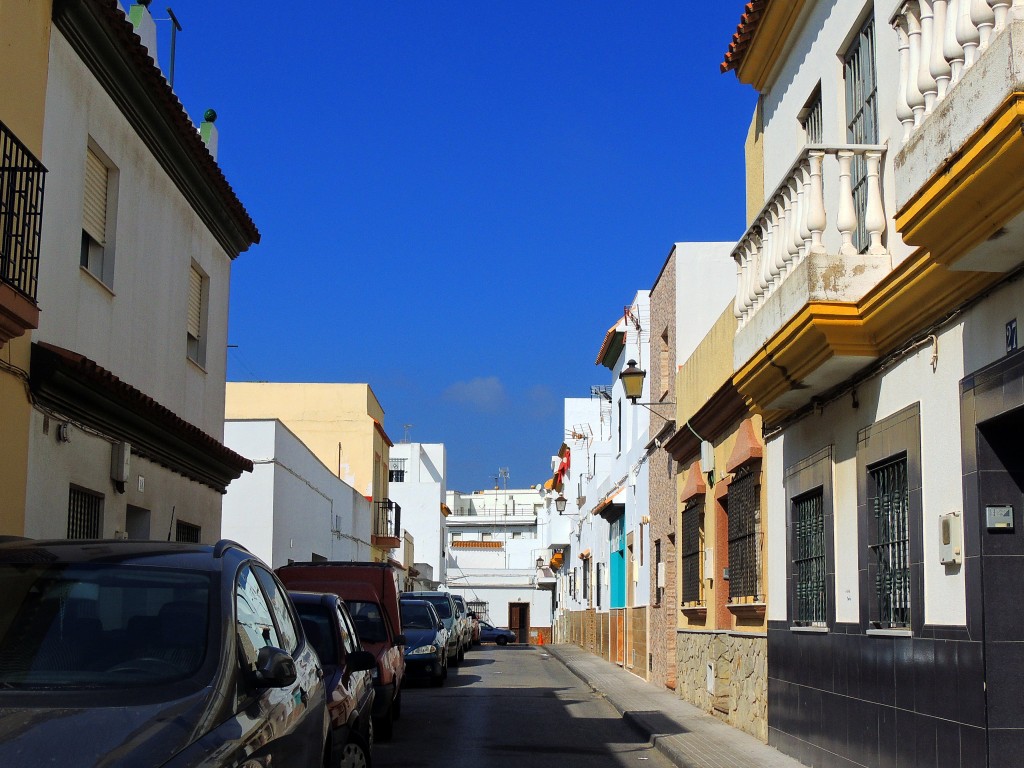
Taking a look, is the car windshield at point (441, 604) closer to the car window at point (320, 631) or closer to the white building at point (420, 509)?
the car window at point (320, 631)

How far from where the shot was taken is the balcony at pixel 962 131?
244 inches

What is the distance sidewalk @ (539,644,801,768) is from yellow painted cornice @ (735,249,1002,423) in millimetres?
3460

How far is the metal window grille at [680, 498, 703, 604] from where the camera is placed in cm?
1825

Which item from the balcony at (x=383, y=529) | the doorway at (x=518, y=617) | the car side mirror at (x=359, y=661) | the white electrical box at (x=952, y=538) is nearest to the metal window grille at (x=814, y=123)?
the white electrical box at (x=952, y=538)

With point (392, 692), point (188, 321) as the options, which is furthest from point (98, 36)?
point (392, 692)

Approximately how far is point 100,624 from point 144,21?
11.2m

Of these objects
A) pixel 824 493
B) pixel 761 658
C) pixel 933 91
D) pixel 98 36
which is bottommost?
pixel 761 658

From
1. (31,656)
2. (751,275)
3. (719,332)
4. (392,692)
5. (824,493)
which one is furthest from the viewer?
(719,332)

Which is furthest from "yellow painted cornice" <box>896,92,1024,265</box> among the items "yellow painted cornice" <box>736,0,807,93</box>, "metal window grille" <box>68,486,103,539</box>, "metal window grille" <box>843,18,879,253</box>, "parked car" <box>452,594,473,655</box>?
"parked car" <box>452,594,473,655</box>

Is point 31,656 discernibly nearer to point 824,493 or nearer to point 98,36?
point 824,493

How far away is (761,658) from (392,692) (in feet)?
13.9

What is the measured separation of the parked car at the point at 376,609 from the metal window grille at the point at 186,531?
49.4 inches

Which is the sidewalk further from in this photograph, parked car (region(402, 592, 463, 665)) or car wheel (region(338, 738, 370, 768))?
parked car (region(402, 592, 463, 665))

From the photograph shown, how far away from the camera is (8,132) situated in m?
9.34
